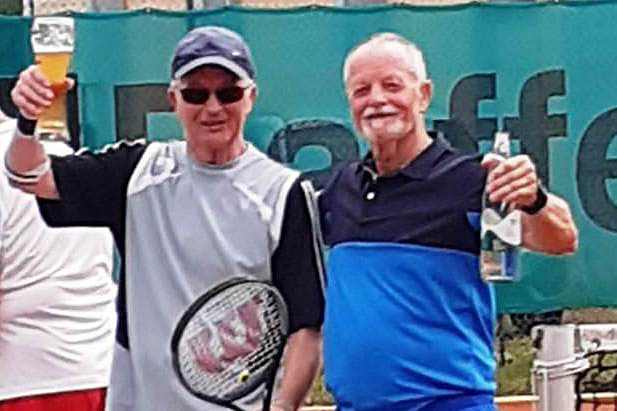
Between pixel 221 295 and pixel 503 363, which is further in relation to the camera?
pixel 503 363

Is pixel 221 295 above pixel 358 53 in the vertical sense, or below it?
below

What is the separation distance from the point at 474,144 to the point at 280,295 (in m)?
2.87

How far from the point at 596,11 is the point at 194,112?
126 inches

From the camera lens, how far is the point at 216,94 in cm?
384

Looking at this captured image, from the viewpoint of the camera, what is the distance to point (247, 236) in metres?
3.80

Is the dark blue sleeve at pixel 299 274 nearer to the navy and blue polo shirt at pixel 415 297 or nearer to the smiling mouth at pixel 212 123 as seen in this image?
the navy and blue polo shirt at pixel 415 297

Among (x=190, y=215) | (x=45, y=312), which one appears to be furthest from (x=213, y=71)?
(x=45, y=312)

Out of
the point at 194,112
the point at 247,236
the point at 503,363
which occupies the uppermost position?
the point at 194,112

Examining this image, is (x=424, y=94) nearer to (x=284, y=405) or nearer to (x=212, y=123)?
(x=212, y=123)

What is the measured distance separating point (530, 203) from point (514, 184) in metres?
0.08

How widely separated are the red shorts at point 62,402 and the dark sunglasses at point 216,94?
1097 mm

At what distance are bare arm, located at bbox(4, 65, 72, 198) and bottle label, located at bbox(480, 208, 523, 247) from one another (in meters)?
0.99

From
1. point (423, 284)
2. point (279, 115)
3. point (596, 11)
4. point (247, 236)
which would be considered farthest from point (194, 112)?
point (596, 11)

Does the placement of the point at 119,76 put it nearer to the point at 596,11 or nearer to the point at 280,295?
the point at 596,11
